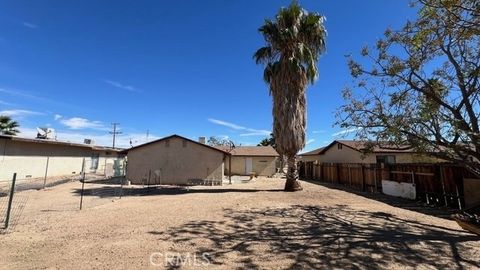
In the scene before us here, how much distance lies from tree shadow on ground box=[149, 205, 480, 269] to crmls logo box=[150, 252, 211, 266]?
0.11m

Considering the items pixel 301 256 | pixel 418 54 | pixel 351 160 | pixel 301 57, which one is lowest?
pixel 301 256

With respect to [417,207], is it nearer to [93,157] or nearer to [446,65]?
[446,65]

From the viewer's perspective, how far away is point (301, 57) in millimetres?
18234

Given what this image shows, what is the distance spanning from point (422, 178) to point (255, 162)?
25901mm

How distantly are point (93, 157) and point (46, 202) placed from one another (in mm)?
20008

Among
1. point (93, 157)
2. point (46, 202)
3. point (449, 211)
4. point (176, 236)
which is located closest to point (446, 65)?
point (449, 211)

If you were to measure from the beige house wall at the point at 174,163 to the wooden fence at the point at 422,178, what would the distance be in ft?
32.6

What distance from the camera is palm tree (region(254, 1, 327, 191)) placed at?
18062mm

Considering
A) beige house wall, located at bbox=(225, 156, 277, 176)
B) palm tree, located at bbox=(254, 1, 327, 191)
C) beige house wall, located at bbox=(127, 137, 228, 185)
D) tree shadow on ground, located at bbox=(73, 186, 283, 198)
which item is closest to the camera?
tree shadow on ground, located at bbox=(73, 186, 283, 198)

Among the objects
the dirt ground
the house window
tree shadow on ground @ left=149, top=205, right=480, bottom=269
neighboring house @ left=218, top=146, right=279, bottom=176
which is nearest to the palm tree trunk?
the dirt ground

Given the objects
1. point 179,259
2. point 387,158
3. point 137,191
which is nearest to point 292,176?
point 137,191

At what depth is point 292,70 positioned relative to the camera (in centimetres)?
1797

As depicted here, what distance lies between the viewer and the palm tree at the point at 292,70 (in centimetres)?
1806

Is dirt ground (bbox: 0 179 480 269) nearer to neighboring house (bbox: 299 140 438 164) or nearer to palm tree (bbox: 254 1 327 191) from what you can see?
palm tree (bbox: 254 1 327 191)
